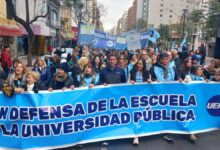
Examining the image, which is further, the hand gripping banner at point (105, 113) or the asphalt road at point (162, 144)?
the asphalt road at point (162, 144)

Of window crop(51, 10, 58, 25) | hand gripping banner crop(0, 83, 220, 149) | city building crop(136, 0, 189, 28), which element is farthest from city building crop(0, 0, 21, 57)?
city building crop(136, 0, 189, 28)

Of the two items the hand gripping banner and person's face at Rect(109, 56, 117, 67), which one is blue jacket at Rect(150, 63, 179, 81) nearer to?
the hand gripping banner

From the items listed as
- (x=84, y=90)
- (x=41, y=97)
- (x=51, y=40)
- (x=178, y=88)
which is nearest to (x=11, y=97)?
(x=41, y=97)

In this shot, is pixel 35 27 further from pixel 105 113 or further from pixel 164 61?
pixel 105 113

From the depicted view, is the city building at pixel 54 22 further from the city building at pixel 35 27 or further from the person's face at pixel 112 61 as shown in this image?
the person's face at pixel 112 61

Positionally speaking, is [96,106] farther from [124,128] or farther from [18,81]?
[18,81]

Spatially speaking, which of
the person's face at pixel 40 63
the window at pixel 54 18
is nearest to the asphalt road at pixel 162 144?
the person's face at pixel 40 63

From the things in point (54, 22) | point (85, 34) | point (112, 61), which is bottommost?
point (112, 61)

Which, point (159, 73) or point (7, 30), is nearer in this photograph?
point (159, 73)

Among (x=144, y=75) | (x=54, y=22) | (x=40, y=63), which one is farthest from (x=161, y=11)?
(x=144, y=75)

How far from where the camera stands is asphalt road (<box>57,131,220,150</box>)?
20.7 feet

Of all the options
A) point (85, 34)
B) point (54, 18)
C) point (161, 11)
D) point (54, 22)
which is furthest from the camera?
point (161, 11)

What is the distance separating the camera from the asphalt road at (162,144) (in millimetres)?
6297

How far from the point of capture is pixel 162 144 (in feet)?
21.3
